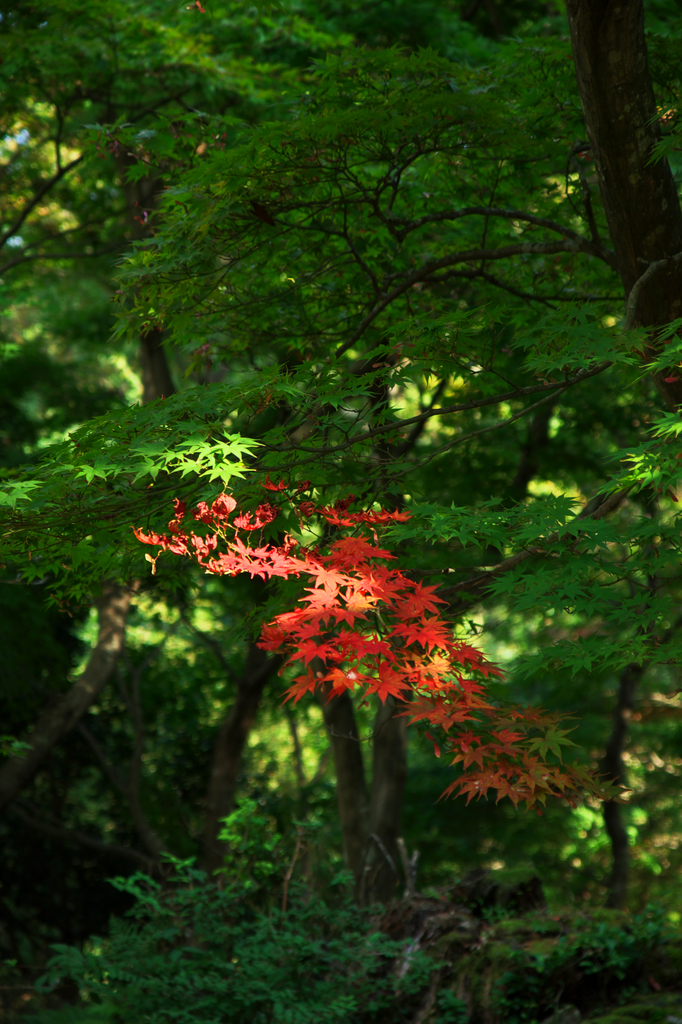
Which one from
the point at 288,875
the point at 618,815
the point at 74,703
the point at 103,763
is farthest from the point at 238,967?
the point at 618,815

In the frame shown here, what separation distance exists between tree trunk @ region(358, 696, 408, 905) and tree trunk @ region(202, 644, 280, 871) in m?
1.47

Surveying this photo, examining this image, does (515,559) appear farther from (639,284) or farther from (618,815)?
(618,815)

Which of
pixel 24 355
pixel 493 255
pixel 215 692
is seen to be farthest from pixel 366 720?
pixel 493 255

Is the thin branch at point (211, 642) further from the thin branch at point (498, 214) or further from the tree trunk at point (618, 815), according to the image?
the thin branch at point (498, 214)

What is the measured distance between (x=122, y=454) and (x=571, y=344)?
1822 mm

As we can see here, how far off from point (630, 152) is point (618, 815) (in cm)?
785

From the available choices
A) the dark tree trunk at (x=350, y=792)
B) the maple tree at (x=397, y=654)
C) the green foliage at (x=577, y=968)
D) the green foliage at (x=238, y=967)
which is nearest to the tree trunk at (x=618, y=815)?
the dark tree trunk at (x=350, y=792)

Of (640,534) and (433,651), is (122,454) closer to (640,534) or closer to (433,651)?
(433,651)

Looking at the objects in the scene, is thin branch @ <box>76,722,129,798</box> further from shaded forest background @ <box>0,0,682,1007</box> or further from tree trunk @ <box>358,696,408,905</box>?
tree trunk @ <box>358,696,408,905</box>

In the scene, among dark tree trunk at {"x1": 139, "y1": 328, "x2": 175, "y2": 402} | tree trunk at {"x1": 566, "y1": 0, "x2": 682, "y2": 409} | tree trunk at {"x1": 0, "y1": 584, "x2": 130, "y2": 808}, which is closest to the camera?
tree trunk at {"x1": 566, "y1": 0, "x2": 682, "y2": 409}

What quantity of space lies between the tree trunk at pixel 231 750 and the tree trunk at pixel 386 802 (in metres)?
1.47

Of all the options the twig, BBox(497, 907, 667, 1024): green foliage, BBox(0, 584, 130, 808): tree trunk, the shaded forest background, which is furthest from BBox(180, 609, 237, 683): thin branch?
BBox(497, 907, 667, 1024): green foliage

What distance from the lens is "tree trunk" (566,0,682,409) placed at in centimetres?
356

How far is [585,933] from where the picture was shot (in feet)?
17.2
